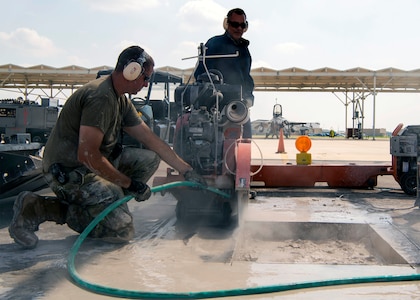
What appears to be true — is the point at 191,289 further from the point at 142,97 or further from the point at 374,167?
the point at 142,97

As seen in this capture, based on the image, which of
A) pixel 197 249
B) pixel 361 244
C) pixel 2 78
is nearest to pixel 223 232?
pixel 197 249

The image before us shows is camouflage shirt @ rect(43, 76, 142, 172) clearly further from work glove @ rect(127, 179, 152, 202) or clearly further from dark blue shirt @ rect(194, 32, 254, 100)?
dark blue shirt @ rect(194, 32, 254, 100)

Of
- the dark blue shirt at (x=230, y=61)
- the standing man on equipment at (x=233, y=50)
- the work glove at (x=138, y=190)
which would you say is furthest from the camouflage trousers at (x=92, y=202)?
the dark blue shirt at (x=230, y=61)

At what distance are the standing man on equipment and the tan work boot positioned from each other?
249 centimetres

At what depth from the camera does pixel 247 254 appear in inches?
144

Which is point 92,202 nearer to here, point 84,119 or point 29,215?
point 29,215

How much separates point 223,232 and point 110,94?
63.2 inches

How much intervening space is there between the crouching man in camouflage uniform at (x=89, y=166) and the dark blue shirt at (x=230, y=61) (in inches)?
79.0

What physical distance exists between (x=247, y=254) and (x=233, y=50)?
2.67 m

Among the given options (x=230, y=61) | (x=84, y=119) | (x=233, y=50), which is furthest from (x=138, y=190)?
(x=233, y=50)

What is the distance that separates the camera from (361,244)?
13.3 feet

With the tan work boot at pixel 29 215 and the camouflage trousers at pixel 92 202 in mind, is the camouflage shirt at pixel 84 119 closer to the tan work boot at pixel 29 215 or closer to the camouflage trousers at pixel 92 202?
the camouflage trousers at pixel 92 202

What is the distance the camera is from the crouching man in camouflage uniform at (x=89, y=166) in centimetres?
317

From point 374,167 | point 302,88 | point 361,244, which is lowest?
point 361,244
